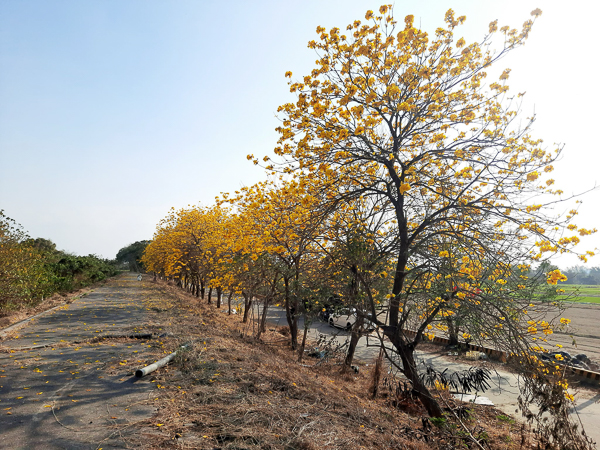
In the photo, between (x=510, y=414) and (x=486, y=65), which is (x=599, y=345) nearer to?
(x=510, y=414)

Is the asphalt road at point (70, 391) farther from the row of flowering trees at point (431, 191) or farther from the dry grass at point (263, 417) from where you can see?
the row of flowering trees at point (431, 191)

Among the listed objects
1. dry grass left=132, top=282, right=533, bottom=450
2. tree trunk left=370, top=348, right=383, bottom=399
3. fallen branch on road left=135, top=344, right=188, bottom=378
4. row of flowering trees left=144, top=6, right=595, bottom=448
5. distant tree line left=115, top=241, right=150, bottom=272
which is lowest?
tree trunk left=370, top=348, right=383, bottom=399

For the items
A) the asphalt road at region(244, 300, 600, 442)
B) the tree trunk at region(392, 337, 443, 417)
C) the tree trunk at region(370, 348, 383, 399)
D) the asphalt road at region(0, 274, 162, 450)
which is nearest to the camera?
the asphalt road at region(0, 274, 162, 450)

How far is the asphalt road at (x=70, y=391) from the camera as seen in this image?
117 inches

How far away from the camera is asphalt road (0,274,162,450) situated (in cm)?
297

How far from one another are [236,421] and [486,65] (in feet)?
17.3

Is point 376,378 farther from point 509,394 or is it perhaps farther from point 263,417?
point 263,417

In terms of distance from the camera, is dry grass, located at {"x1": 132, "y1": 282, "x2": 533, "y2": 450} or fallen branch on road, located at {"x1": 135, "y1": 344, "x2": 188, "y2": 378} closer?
dry grass, located at {"x1": 132, "y1": 282, "x2": 533, "y2": 450}

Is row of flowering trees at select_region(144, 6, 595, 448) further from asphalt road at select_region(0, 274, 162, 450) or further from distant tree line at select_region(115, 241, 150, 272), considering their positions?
distant tree line at select_region(115, 241, 150, 272)

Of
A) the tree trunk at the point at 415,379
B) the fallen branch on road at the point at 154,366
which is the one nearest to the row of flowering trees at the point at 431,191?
the tree trunk at the point at 415,379

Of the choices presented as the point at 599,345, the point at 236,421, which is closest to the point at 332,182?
the point at 236,421

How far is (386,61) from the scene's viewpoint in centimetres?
466

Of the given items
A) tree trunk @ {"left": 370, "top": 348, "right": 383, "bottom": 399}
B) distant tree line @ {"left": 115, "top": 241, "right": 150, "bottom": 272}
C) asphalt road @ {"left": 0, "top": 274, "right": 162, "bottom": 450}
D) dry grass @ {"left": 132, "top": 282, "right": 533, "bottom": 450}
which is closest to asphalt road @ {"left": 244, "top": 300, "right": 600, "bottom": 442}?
tree trunk @ {"left": 370, "top": 348, "right": 383, "bottom": 399}

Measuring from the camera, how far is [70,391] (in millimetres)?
4047
